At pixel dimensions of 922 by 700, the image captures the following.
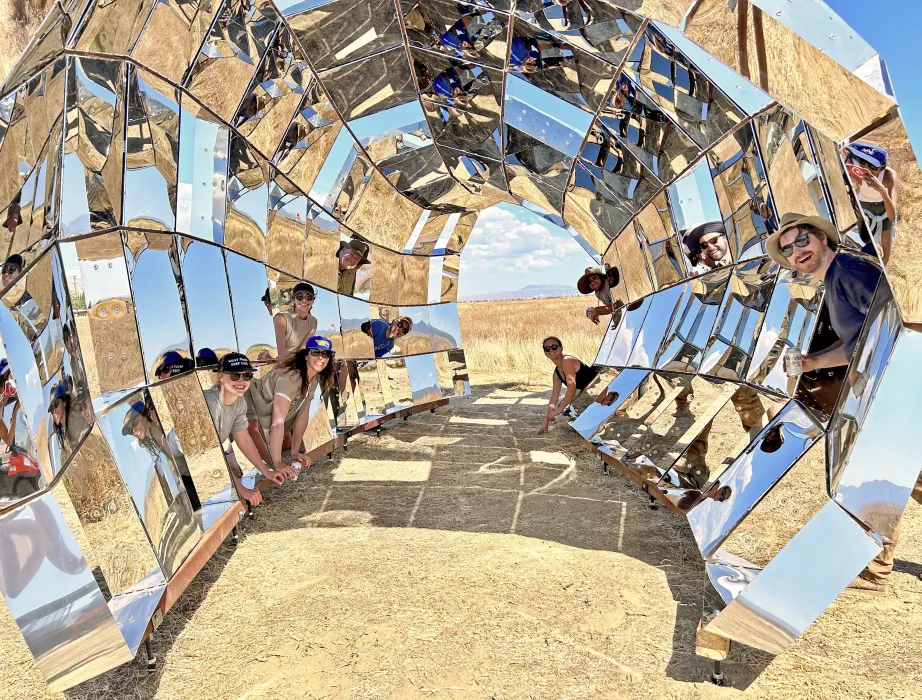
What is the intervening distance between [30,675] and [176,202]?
2696 millimetres

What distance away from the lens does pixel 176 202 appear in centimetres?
461

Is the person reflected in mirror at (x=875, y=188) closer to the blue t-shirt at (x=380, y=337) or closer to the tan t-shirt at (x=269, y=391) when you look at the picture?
the tan t-shirt at (x=269, y=391)

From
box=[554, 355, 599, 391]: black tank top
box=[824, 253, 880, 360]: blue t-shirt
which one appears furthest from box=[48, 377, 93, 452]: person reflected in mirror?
box=[554, 355, 599, 391]: black tank top

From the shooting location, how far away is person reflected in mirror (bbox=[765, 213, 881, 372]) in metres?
3.71

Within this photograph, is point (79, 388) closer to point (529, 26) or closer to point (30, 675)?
point (30, 675)

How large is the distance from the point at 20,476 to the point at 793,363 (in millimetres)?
3934

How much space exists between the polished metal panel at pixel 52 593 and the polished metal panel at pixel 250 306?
8.69 ft

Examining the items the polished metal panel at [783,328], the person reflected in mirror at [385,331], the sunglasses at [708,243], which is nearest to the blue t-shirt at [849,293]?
the polished metal panel at [783,328]

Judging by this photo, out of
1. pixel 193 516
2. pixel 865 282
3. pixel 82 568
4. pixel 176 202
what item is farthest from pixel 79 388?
pixel 865 282

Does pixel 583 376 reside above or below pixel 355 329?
below

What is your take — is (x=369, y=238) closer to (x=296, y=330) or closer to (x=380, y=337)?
(x=380, y=337)

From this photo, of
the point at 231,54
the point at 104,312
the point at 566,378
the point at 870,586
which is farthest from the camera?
the point at 566,378

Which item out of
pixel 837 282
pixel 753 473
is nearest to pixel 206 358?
pixel 753 473

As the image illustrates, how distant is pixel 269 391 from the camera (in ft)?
18.8
